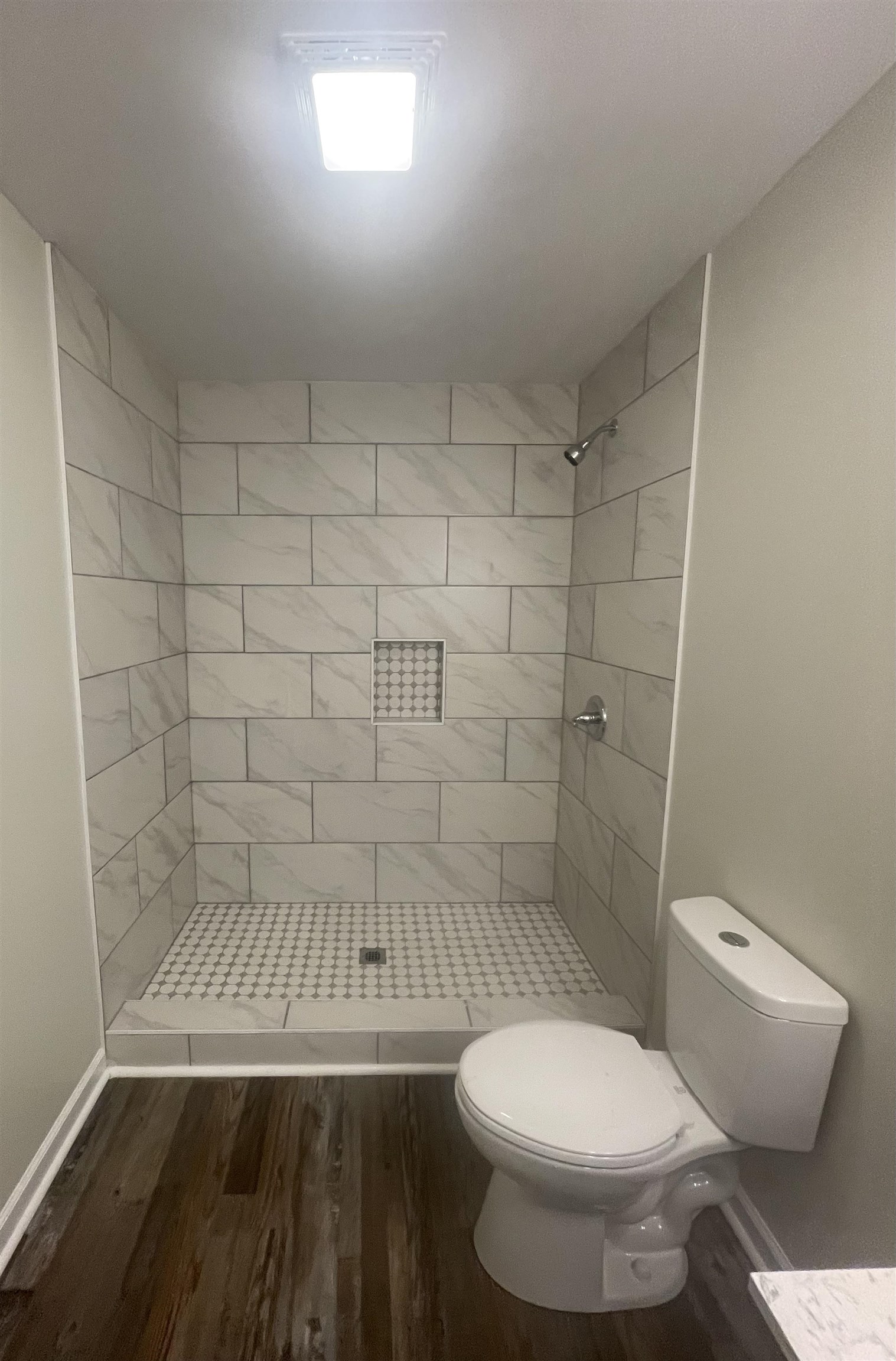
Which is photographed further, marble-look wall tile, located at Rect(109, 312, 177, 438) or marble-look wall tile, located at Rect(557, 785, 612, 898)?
marble-look wall tile, located at Rect(557, 785, 612, 898)

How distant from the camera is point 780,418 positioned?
122 centimetres

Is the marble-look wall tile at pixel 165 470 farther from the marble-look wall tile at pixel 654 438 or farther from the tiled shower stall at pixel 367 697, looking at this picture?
the marble-look wall tile at pixel 654 438

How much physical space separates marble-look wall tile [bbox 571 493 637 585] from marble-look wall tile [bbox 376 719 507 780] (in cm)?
71

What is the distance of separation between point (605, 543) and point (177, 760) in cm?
176

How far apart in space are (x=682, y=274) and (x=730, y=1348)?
2.33 meters

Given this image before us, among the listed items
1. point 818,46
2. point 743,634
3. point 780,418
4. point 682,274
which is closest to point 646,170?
point 818,46

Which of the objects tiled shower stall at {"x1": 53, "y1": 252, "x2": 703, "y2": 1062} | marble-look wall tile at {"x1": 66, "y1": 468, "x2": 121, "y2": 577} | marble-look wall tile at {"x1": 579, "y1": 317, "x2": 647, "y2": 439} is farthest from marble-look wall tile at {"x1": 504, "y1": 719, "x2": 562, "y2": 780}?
marble-look wall tile at {"x1": 66, "y1": 468, "x2": 121, "y2": 577}

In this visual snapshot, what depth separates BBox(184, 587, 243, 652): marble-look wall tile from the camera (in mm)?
2400

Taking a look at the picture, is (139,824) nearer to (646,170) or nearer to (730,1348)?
(730,1348)

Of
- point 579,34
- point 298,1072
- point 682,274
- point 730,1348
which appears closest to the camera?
point 579,34

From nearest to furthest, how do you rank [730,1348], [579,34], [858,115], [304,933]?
[579,34] < [858,115] < [730,1348] < [304,933]

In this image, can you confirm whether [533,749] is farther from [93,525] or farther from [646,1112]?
[93,525]

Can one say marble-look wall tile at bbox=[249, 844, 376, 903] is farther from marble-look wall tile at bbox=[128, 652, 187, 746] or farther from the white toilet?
the white toilet

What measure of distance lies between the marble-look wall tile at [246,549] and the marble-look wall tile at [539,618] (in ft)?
2.78
